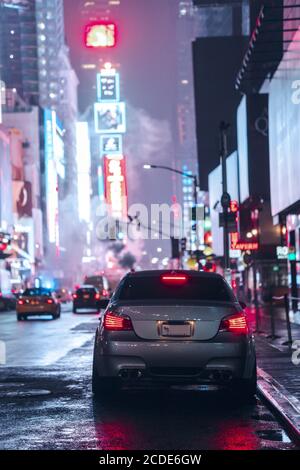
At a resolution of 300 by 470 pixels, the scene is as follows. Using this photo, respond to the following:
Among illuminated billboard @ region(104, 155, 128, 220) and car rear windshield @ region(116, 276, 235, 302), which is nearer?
car rear windshield @ region(116, 276, 235, 302)

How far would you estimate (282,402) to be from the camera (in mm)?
10625

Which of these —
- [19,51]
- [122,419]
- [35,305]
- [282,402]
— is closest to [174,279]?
[282,402]

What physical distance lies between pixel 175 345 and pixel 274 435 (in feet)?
6.54

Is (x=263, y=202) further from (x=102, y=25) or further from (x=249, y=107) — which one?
(x=102, y=25)

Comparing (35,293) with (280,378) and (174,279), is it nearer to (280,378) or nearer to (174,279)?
(280,378)

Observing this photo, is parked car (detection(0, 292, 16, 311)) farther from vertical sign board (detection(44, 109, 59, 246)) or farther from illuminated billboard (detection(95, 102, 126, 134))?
illuminated billboard (detection(95, 102, 126, 134))

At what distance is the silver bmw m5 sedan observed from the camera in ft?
35.0

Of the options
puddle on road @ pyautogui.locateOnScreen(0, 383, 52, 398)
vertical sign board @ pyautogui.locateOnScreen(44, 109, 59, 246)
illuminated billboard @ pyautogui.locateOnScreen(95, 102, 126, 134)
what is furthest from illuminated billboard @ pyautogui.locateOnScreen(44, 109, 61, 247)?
puddle on road @ pyautogui.locateOnScreen(0, 383, 52, 398)

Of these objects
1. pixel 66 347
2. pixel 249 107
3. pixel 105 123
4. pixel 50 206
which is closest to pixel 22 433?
pixel 66 347

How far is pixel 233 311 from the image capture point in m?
11.0

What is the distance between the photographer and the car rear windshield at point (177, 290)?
38.1ft

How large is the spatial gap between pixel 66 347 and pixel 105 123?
498 ft

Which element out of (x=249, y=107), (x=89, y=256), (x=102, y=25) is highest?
(x=102, y=25)
